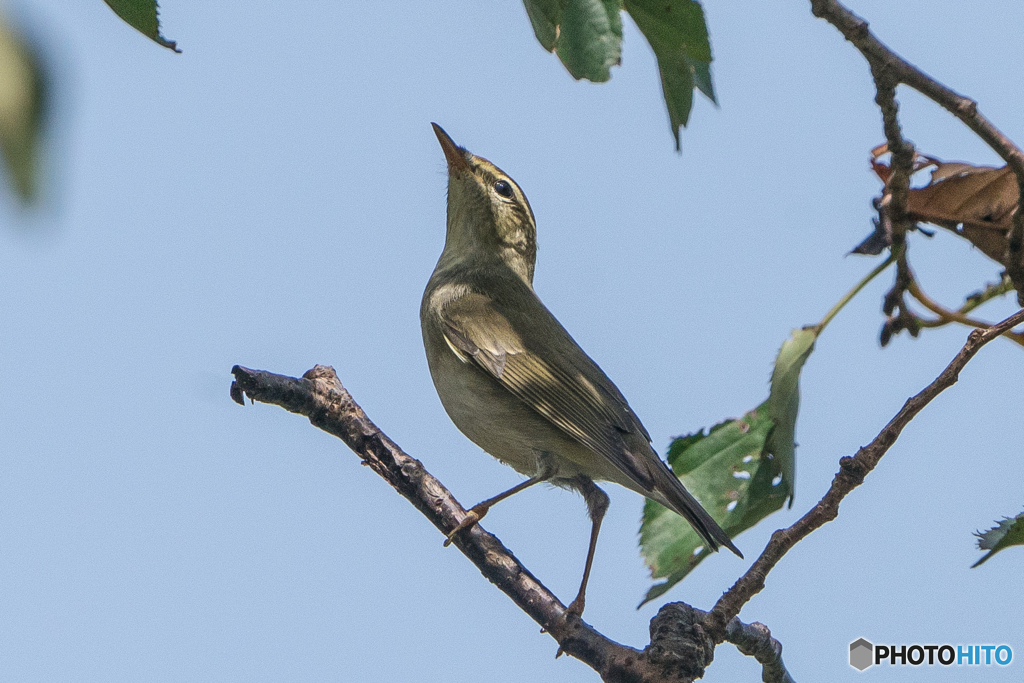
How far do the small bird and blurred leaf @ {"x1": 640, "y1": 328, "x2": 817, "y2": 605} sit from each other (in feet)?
0.32

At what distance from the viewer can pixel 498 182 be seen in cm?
632

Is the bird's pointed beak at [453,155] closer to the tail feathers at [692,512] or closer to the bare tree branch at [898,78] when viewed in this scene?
the tail feathers at [692,512]

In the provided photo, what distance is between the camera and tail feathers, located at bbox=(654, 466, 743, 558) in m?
3.67

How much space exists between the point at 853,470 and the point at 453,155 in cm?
411

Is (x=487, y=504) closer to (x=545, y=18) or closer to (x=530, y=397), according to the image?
(x=530, y=397)

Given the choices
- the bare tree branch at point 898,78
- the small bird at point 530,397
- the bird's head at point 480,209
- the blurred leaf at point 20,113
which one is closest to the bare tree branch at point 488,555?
the small bird at point 530,397

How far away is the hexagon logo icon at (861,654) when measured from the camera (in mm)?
4203

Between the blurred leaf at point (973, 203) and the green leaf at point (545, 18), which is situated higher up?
the blurred leaf at point (973, 203)

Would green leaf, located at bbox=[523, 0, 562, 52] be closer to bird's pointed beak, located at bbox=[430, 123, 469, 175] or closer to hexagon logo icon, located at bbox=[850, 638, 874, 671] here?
hexagon logo icon, located at bbox=[850, 638, 874, 671]

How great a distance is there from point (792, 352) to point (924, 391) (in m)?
1.22

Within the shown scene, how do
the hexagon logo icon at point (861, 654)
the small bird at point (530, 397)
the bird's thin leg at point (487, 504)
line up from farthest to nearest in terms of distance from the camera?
the small bird at point (530, 397) < the hexagon logo icon at point (861, 654) < the bird's thin leg at point (487, 504)

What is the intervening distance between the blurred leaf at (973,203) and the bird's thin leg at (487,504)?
1954mm

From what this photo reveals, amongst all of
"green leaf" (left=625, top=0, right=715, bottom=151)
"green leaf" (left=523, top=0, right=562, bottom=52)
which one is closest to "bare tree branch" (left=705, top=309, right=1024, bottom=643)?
"green leaf" (left=625, top=0, right=715, bottom=151)

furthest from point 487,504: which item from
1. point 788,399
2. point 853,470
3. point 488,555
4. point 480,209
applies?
point 480,209
